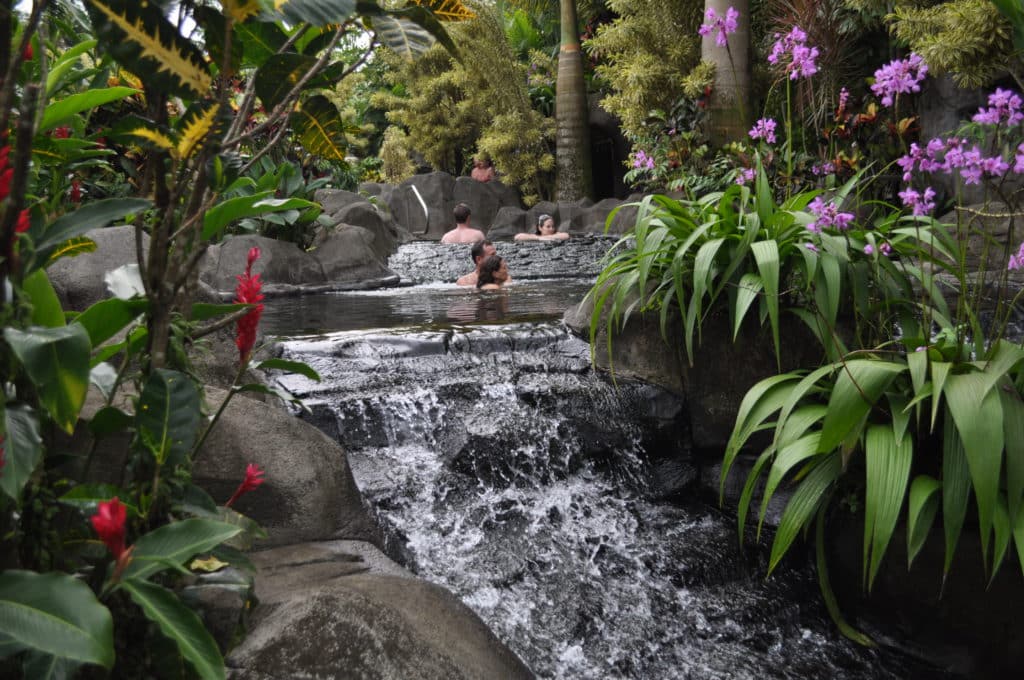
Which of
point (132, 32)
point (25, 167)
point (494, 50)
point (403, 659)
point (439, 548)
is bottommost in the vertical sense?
point (439, 548)

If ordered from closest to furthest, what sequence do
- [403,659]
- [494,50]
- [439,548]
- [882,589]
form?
[403,659] < [882,589] < [439,548] < [494,50]

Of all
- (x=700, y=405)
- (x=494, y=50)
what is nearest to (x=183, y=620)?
(x=700, y=405)

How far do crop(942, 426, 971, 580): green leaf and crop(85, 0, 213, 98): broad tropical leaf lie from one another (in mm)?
2383

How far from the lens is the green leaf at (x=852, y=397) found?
9.08ft

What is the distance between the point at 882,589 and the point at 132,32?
293 centimetres

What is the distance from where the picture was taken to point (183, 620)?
1.46 metres

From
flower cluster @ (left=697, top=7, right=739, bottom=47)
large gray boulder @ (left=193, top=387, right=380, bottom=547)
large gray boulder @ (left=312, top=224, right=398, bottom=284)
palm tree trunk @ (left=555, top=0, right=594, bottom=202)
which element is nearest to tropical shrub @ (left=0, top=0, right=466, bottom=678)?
large gray boulder @ (left=193, top=387, right=380, bottom=547)

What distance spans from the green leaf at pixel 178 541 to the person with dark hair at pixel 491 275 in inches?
268

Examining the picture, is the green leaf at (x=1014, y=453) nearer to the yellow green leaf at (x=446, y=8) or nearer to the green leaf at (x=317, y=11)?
the yellow green leaf at (x=446, y=8)

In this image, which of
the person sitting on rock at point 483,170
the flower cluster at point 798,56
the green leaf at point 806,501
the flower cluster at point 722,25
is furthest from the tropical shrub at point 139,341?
the person sitting on rock at point 483,170

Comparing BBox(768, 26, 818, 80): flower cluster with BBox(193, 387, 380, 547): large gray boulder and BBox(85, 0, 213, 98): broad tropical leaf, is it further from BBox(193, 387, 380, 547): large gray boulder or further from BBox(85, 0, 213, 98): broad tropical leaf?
BBox(85, 0, 213, 98): broad tropical leaf

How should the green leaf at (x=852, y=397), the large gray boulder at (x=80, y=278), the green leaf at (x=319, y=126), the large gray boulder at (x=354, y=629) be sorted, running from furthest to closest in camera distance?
the large gray boulder at (x=80, y=278)
the green leaf at (x=852, y=397)
the large gray boulder at (x=354, y=629)
the green leaf at (x=319, y=126)

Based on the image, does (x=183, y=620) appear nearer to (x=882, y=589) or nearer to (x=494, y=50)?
(x=882, y=589)

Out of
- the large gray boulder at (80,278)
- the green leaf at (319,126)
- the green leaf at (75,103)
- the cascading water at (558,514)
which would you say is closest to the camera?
the green leaf at (319,126)
